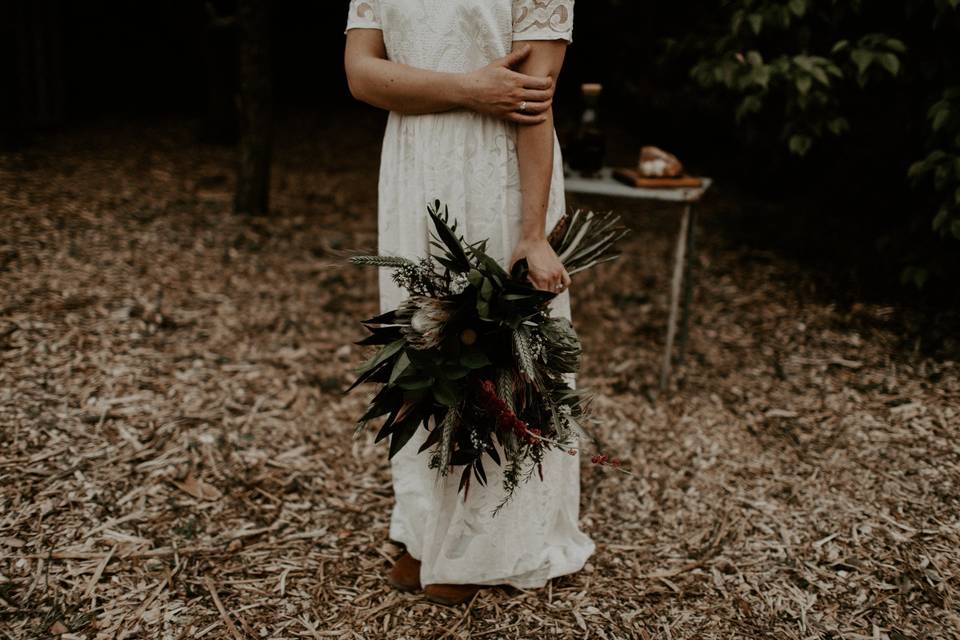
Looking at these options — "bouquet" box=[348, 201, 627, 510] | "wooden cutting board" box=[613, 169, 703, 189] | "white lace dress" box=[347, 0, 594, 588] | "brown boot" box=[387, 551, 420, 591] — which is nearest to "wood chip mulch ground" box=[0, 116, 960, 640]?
"brown boot" box=[387, 551, 420, 591]

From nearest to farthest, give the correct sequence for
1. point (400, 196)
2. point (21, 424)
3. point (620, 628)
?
point (400, 196) < point (620, 628) < point (21, 424)

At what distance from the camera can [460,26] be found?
71.7 inches

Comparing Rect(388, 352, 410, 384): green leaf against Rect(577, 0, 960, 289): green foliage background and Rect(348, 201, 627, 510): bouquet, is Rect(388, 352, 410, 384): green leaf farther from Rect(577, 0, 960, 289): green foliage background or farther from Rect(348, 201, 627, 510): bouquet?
Rect(577, 0, 960, 289): green foliage background

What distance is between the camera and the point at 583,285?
4656mm

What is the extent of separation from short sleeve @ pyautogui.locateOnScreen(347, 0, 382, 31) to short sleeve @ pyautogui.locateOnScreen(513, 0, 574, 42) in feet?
1.20

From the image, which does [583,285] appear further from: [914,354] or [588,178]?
[914,354]

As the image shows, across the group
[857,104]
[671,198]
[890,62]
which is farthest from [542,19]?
[857,104]

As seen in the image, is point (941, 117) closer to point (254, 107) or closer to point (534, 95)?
point (534, 95)

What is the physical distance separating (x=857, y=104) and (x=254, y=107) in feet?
11.9

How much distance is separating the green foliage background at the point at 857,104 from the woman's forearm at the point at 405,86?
2093mm

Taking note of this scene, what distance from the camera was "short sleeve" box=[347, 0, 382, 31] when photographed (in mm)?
1914

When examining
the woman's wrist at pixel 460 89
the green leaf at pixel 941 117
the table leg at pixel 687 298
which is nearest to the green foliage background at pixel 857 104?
the green leaf at pixel 941 117

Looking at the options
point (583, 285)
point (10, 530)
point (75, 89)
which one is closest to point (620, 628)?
point (10, 530)

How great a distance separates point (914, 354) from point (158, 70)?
7.58 meters
